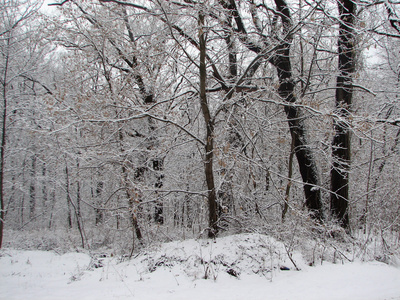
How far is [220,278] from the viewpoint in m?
3.75

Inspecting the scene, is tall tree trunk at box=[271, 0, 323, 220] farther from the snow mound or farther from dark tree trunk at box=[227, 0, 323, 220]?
the snow mound

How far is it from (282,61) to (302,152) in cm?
230

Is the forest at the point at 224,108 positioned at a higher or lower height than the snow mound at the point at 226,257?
higher

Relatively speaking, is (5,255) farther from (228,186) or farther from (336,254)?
(336,254)

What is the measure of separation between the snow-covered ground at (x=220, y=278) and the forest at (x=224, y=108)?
48cm

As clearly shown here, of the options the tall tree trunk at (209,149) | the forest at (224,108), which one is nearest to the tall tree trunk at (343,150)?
the forest at (224,108)

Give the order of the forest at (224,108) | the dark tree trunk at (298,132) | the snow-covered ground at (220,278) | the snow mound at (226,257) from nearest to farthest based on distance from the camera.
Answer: the snow-covered ground at (220,278) < the snow mound at (226,257) < the forest at (224,108) < the dark tree trunk at (298,132)

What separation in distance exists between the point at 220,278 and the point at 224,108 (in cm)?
329

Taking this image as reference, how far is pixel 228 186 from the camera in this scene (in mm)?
5828

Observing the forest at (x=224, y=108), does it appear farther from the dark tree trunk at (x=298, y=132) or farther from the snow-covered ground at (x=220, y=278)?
the snow-covered ground at (x=220, y=278)

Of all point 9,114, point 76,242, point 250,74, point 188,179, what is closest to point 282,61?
point 250,74

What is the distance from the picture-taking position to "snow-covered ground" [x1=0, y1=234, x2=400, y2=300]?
125 inches

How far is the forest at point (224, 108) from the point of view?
→ 194 inches

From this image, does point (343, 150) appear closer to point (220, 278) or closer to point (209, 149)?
point (209, 149)
